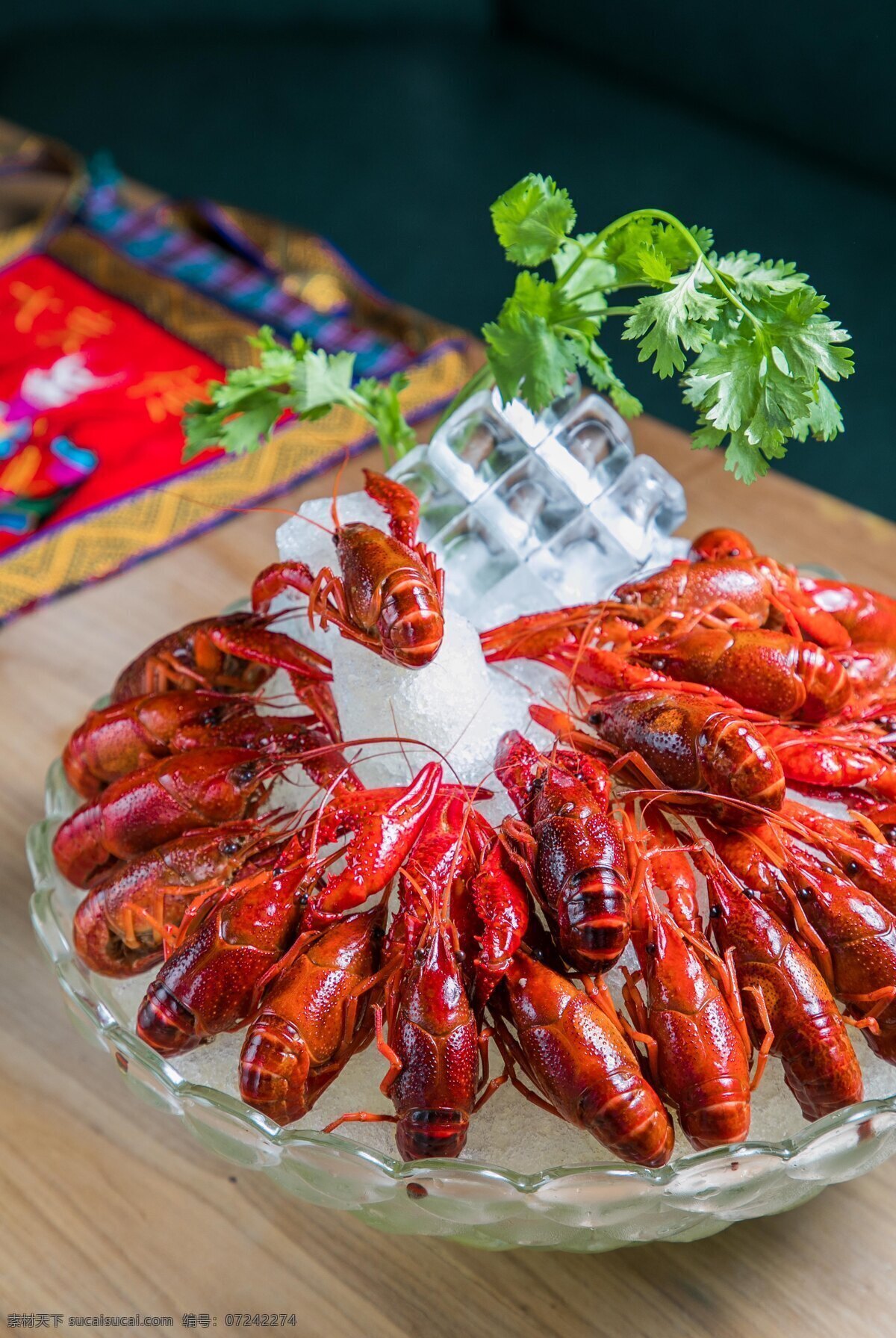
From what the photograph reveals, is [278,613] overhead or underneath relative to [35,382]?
overhead

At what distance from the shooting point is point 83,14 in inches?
158

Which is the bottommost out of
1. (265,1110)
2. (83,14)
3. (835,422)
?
(83,14)

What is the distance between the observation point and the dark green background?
301cm

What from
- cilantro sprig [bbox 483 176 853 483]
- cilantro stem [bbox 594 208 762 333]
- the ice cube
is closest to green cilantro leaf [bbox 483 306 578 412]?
cilantro sprig [bbox 483 176 853 483]

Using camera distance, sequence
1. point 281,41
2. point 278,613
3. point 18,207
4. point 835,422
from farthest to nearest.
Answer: point 281,41
point 18,207
point 278,613
point 835,422

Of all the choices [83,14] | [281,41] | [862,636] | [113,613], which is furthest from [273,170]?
[862,636]

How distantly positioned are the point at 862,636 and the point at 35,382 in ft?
4.93

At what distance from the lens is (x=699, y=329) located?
3.43 feet

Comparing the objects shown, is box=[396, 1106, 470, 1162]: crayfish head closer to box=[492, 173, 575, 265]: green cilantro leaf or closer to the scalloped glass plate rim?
the scalloped glass plate rim

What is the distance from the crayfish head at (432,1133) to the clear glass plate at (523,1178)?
0.03 m

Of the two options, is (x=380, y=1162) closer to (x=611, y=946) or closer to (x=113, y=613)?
(x=611, y=946)

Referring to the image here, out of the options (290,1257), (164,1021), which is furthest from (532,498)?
(290,1257)

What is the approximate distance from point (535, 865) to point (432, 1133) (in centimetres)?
22

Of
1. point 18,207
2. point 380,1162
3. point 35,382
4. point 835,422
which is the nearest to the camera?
point 380,1162
